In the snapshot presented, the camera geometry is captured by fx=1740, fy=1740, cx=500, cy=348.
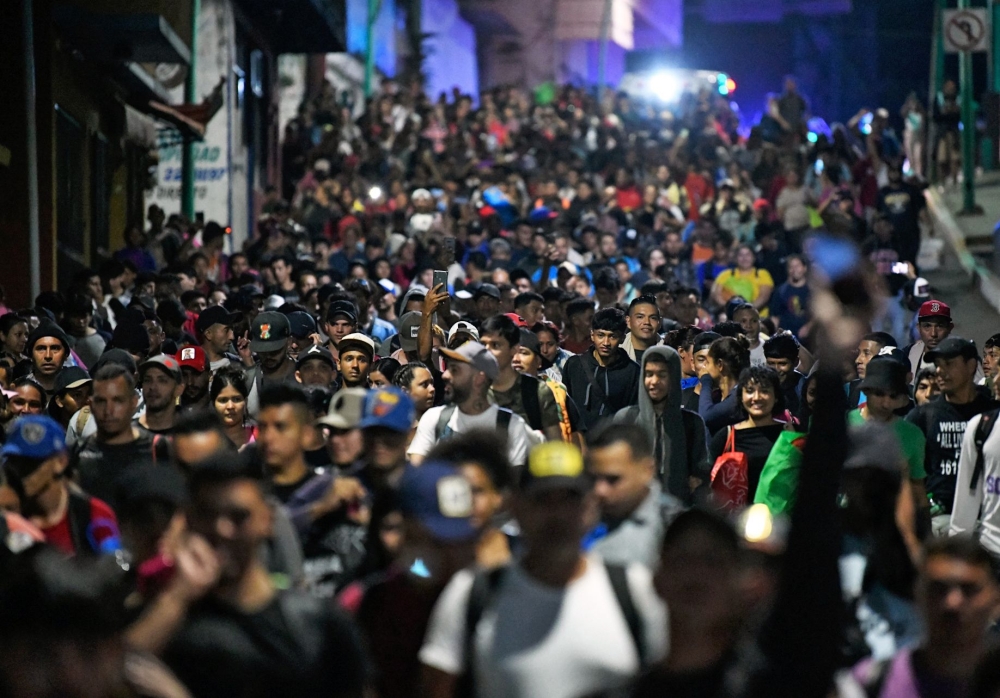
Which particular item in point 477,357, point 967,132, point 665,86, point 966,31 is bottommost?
point 477,357

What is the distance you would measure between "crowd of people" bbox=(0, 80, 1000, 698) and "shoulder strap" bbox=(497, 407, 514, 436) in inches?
0.7

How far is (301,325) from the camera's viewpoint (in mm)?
12805

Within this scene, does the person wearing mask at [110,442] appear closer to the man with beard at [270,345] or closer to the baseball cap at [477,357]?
the baseball cap at [477,357]

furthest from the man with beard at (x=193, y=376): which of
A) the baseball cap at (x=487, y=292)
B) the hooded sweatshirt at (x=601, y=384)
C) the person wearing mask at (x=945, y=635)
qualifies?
the person wearing mask at (x=945, y=635)

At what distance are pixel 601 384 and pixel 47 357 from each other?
12.3ft

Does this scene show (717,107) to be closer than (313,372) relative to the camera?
No

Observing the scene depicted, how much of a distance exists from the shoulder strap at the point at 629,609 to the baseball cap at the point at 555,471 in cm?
30

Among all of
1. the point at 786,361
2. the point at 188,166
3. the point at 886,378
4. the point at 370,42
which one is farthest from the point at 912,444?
the point at 370,42

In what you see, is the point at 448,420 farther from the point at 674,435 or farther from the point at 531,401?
the point at 674,435

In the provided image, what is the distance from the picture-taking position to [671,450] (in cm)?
959

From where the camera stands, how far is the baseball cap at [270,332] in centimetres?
1160

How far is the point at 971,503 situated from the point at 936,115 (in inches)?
816

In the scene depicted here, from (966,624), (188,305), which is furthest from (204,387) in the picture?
(966,624)

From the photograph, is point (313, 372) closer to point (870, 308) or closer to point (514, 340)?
point (514, 340)
